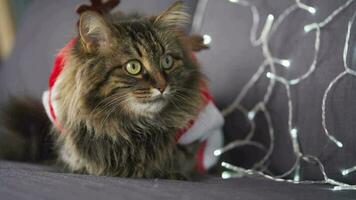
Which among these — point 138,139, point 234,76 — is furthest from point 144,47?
point 234,76

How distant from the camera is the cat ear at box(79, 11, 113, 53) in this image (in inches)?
45.8

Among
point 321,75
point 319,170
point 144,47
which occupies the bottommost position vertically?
point 319,170

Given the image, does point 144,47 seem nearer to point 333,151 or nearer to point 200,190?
point 200,190

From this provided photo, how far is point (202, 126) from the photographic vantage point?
54.6 inches

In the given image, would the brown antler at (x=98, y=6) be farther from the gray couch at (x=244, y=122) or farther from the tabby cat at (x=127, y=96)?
the gray couch at (x=244, y=122)

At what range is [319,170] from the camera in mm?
1222

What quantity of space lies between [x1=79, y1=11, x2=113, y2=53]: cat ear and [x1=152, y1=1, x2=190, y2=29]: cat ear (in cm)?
16

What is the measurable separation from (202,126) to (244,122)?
14cm

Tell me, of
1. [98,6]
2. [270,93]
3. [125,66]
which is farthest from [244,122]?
[98,6]

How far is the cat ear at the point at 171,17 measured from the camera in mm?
1279

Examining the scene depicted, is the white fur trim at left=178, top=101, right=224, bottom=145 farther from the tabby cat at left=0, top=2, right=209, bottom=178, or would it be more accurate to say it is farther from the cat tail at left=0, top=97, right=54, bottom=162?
the cat tail at left=0, top=97, right=54, bottom=162

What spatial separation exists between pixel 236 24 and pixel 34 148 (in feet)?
2.55

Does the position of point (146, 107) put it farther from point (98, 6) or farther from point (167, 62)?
point (98, 6)

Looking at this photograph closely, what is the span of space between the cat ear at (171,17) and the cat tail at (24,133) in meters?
0.55
